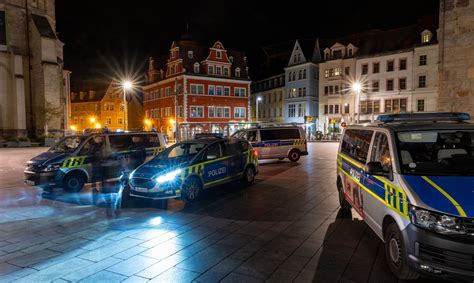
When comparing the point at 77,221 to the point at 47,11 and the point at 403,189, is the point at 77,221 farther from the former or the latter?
the point at 47,11

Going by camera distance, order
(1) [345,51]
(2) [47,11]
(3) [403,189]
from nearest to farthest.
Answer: (3) [403,189]
(2) [47,11]
(1) [345,51]

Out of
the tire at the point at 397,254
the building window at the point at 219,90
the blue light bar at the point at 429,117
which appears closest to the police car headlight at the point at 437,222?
the tire at the point at 397,254

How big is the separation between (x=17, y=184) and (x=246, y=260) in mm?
11465

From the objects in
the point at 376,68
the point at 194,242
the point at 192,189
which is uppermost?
the point at 376,68

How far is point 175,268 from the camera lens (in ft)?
16.6

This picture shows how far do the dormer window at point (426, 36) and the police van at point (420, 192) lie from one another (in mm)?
44189

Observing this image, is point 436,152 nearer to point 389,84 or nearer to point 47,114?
point 47,114

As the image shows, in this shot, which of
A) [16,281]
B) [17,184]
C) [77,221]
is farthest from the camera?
[17,184]

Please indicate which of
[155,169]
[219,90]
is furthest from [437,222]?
[219,90]

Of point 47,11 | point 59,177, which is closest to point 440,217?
point 59,177

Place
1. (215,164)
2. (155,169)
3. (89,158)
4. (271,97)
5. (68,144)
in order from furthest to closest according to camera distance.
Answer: (271,97), (68,144), (89,158), (215,164), (155,169)

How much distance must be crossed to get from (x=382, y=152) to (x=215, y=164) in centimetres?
571

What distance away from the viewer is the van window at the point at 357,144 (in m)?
6.20

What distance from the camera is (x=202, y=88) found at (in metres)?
53.8
